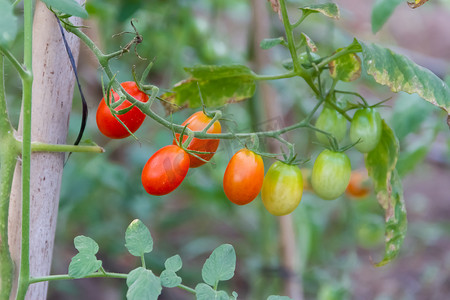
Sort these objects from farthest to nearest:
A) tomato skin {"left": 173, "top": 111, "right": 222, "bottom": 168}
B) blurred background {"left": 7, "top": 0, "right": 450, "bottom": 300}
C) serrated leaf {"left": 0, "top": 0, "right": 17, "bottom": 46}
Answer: blurred background {"left": 7, "top": 0, "right": 450, "bottom": 300}, tomato skin {"left": 173, "top": 111, "right": 222, "bottom": 168}, serrated leaf {"left": 0, "top": 0, "right": 17, "bottom": 46}

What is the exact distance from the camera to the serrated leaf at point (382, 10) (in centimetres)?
75

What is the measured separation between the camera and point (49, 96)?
60 centimetres

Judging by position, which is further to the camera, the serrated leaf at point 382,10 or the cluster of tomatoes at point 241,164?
the serrated leaf at point 382,10

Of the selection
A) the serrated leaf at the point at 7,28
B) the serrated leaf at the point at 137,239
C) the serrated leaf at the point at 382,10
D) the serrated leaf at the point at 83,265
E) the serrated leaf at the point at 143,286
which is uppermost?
the serrated leaf at the point at 382,10

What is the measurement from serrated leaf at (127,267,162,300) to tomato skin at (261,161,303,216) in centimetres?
21

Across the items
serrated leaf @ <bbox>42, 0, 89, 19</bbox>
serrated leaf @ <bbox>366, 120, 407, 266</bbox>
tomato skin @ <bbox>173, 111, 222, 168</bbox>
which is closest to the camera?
serrated leaf @ <bbox>42, 0, 89, 19</bbox>

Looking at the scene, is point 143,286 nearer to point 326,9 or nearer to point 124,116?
point 124,116

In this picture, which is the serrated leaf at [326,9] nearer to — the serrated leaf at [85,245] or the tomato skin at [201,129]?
the tomato skin at [201,129]

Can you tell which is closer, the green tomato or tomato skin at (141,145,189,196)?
tomato skin at (141,145,189,196)

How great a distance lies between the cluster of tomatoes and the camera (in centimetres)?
59

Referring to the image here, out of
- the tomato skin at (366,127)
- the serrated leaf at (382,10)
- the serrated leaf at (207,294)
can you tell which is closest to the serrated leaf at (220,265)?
the serrated leaf at (207,294)

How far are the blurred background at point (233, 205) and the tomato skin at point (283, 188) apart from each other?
43cm

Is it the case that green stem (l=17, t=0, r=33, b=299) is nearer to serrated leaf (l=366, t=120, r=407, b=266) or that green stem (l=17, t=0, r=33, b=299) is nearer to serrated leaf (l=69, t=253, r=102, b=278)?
serrated leaf (l=69, t=253, r=102, b=278)

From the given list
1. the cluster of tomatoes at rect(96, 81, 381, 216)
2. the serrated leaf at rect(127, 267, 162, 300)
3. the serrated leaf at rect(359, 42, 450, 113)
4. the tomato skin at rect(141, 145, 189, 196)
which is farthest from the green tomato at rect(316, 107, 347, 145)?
the serrated leaf at rect(127, 267, 162, 300)
